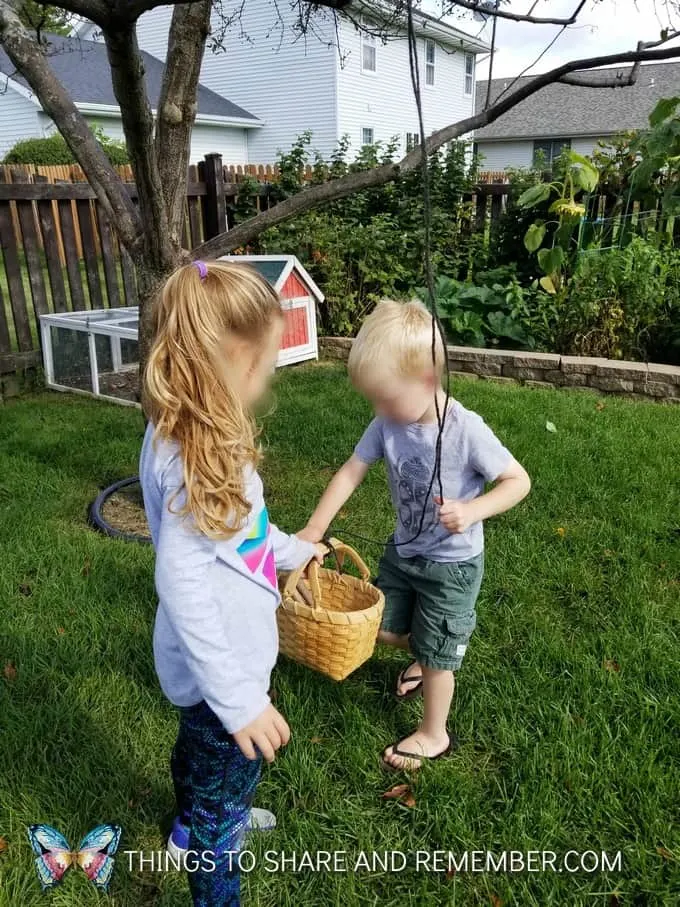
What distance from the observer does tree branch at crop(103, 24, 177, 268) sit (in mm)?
2158

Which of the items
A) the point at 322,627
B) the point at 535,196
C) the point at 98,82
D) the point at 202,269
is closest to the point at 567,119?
the point at 98,82

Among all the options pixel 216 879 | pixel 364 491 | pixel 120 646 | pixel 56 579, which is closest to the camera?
pixel 216 879

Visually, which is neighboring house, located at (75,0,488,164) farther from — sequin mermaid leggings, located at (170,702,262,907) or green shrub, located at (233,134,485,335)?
sequin mermaid leggings, located at (170,702,262,907)

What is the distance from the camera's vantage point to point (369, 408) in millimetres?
4918

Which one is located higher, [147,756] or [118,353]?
[118,353]

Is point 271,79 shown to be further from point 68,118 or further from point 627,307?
point 68,118

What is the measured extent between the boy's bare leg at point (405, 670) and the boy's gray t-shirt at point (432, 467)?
0.29m

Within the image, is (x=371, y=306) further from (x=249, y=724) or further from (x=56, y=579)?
(x=249, y=724)

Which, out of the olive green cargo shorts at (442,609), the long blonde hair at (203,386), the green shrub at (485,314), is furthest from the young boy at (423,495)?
the green shrub at (485,314)

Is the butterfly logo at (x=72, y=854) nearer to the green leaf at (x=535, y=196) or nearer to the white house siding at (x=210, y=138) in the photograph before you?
the green leaf at (x=535, y=196)

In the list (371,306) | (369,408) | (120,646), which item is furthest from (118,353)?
(120,646)

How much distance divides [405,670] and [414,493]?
0.70 m

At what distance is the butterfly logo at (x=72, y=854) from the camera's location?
1723mm

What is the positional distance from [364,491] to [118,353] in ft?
8.70
